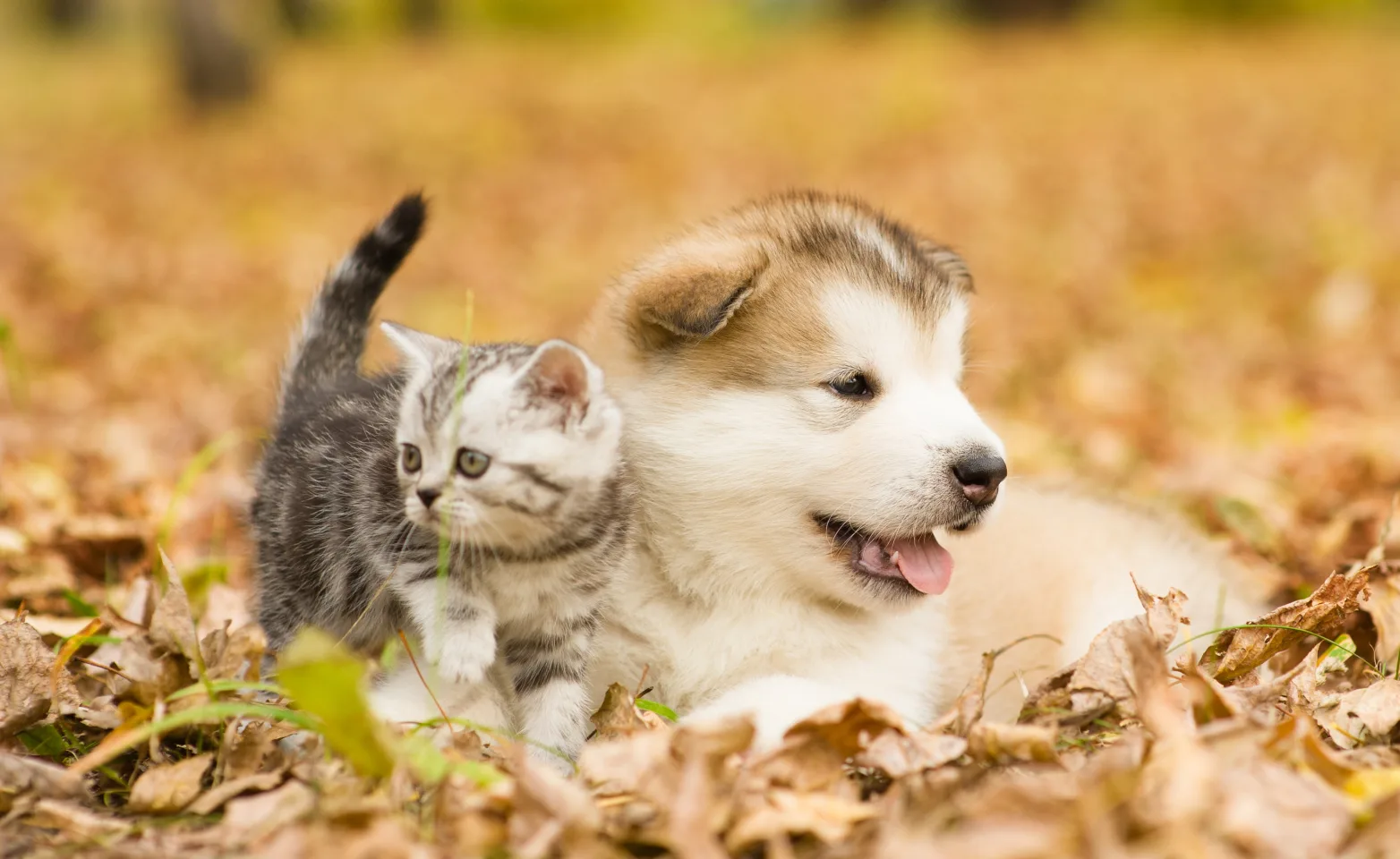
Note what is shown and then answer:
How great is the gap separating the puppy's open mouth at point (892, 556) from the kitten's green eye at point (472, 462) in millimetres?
845

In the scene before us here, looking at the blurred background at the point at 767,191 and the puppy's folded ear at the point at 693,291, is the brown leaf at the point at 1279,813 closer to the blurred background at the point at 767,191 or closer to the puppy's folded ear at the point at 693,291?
the puppy's folded ear at the point at 693,291

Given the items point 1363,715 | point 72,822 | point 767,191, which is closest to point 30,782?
point 72,822

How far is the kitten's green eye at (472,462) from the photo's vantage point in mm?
2463

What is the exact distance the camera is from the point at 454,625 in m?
2.48

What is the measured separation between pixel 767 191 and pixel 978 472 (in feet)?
19.8

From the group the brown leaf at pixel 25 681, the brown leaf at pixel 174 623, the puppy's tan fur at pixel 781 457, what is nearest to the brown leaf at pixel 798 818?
the puppy's tan fur at pixel 781 457

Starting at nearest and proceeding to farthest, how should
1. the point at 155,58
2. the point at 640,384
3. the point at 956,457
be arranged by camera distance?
the point at 956,457, the point at 640,384, the point at 155,58

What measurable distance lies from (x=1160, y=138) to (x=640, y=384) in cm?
1155

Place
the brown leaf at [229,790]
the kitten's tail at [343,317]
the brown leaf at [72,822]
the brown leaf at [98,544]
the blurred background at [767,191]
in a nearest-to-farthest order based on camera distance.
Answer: the brown leaf at [72,822] < the brown leaf at [229,790] < the kitten's tail at [343,317] < the brown leaf at [98,544] < the blurred background at [767,191]

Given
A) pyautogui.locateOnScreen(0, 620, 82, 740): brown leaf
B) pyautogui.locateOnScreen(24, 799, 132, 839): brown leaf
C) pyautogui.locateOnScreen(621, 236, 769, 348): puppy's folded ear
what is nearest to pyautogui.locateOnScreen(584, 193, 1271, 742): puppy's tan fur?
pyautogui.locateOnScreen(621, 236, 769, 348): puppy's folded ear

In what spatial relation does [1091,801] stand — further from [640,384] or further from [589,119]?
[589,119]

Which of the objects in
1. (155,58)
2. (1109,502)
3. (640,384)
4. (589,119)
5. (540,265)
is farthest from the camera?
(155,58)

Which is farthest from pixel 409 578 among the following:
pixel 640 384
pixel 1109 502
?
pixel 1109 502

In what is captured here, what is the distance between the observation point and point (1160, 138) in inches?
513
